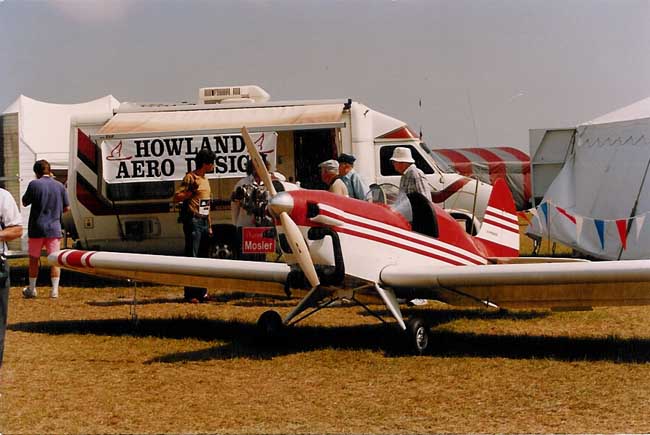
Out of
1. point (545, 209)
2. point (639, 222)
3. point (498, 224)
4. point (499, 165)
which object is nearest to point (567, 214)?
point (545, 209)

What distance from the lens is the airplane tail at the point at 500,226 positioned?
9453mm

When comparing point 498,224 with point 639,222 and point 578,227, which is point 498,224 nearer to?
point 639,222

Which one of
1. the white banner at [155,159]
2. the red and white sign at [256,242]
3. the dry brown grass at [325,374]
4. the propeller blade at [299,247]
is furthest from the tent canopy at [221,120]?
the propeller blade at [299,247]

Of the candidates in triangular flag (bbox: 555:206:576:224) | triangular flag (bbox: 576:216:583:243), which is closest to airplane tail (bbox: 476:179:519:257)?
triangular flag (bbox: 576:216:583:243)

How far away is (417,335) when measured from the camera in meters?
7.63

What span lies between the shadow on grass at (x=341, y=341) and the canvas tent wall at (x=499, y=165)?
15.6 m

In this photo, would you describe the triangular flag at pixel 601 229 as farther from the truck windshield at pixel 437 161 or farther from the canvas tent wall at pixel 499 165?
the canvas tent wall at pixel 499 165

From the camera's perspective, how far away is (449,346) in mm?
8094

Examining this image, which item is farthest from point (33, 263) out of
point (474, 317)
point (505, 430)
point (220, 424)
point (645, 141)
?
point (645, 141)

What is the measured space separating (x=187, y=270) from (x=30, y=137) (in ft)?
44.4

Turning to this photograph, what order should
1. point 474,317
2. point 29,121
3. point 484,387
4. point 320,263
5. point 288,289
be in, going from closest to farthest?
point 484,387 → point 320,263 → point 288,289 → point 474,317 → point 29,121

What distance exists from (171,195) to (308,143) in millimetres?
2224

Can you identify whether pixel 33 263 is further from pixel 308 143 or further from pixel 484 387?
pixel 484 387

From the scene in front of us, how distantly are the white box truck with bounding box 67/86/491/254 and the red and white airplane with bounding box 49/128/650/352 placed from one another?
461 centimetres
